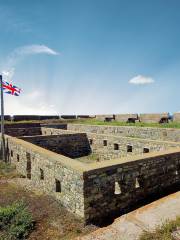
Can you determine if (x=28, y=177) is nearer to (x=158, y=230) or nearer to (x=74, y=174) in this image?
(x=74, y=174)

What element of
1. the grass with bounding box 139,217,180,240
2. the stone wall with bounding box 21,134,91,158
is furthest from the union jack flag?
the grass with bounding box 139,217,180,240

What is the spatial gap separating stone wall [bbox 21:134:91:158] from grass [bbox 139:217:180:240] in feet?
32.3

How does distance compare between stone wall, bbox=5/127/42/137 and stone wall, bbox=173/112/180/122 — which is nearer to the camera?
stone wall, bbox=173/112/180/122

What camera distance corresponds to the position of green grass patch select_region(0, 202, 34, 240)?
5160mm

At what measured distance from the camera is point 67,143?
14688 millimetres

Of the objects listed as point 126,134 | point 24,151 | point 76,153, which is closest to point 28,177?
point 24,151

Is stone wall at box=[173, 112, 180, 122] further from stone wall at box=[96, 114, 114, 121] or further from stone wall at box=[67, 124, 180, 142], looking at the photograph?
stone wall at box=[96, 114, 114, 121]

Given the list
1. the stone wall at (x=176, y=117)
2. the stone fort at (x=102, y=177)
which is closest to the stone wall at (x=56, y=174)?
the stone fort at (x=102, y=177)

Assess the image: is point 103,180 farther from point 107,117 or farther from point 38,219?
point 107,117

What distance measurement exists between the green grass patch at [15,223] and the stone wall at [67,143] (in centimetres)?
765

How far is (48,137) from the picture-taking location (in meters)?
14.1

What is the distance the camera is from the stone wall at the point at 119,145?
1083 cm

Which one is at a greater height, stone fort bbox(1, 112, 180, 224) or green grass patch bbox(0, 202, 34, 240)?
stone fort bbox(1, 112, 180, 224)

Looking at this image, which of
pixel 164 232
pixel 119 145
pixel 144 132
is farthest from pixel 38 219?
→ pixel 144 132
